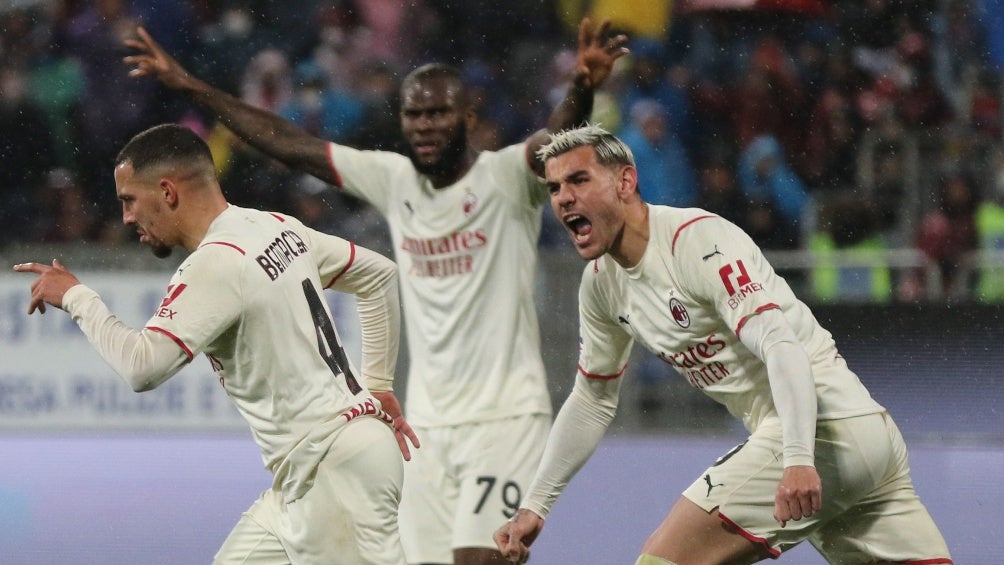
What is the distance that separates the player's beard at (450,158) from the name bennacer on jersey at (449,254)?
0.25 meters

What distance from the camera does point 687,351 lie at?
4.22 meters

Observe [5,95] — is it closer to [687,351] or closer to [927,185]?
[927,185]

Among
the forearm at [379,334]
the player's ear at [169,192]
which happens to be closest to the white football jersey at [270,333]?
the player's ear at [169,192]

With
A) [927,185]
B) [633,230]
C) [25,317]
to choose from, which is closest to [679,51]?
[927,185]

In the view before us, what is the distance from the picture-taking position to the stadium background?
22.3 feet

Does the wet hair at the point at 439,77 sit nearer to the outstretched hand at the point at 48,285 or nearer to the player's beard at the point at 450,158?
the player's beard at the point at 450,158

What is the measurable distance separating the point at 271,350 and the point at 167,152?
642 mm

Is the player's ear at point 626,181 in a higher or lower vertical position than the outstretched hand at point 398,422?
higher

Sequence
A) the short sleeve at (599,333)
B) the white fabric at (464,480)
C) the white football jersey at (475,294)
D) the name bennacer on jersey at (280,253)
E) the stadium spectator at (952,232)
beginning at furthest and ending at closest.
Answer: the stadium spectator at (952,232), the white football jersey at (475,294), the white fabric at (464,480), the short sleeve at (599,333), the name bennacer on jersey at (280,253)

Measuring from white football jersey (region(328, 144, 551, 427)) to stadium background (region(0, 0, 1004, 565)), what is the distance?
3.90 ft

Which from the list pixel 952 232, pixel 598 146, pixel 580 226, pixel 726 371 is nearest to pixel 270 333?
pixel 580 226

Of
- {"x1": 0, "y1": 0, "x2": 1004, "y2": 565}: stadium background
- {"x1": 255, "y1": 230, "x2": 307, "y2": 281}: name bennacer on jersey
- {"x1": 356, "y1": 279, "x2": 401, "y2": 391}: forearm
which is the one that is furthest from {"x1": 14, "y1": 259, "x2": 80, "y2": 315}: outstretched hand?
{"x1": 0, "y1": 0, "x2": 1004, "y2": 565}: stadium background

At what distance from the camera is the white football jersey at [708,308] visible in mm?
4023

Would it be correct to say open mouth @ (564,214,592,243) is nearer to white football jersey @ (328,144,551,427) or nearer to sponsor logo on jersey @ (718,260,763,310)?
sponsor logo on jersey @ (718,260,763,310)
